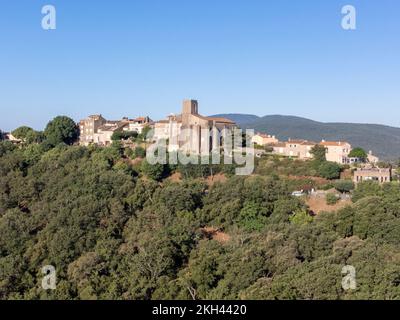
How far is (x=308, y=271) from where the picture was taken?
68.8 ft

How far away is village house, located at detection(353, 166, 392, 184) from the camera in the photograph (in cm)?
3891

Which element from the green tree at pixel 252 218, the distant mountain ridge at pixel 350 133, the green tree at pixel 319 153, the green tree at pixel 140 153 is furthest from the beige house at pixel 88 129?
the distant mountain ridge at pixel 350 133

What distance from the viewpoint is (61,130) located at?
52312 millimetres

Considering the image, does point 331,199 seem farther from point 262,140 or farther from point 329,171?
point 262,140

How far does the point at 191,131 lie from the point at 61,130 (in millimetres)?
15044

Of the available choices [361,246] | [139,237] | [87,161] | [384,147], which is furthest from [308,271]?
[384,147]

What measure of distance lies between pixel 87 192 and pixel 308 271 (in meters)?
17.5

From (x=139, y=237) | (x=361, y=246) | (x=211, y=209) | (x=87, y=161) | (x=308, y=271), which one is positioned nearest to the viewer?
(x=308, y=271)

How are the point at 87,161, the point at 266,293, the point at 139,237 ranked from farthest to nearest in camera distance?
the point at 87,161, the point at 139,237, the point at 266,293

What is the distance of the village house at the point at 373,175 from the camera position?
38906 mm

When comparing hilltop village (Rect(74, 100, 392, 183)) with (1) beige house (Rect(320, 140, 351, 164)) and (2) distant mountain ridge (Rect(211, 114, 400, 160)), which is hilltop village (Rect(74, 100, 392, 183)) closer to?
(1) beige house (Rect(320, 140, 351, 164))

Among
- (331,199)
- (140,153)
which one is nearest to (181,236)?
(331,199)

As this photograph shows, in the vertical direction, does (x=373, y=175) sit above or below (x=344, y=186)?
above
